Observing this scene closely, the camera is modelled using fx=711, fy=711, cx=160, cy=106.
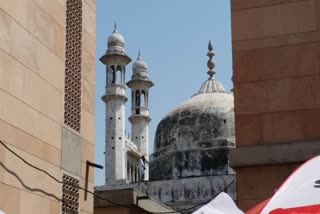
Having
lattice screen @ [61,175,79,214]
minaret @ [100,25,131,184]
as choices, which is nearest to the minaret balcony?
minaret @ [100,25,131,184]

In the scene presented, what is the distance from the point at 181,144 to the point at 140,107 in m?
8.49

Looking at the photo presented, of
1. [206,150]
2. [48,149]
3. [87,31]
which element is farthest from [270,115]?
[206,150]

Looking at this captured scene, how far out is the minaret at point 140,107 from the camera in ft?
Answer: 128

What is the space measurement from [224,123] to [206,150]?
1459mm

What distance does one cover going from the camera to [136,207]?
10086mm

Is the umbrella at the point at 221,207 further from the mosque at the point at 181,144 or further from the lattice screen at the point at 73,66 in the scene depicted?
the mosque at the point at 181,144

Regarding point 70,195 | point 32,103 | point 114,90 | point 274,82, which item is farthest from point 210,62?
point 32,103

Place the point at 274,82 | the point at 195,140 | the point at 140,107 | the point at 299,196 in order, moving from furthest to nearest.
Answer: the point at 140,107 < the point at 195,140 < the point at 274,82 < the point at 299,196

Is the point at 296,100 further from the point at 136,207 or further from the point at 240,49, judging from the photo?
the point at 136,207

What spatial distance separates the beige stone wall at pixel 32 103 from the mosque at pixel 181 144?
17.5 metres

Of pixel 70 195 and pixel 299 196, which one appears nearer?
pixel 299 196

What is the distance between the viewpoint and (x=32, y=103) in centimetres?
731

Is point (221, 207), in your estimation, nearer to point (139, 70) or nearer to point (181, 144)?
point (181, 144)

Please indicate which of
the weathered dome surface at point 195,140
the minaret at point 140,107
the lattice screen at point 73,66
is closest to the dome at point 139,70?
the minaret at point 140,107
